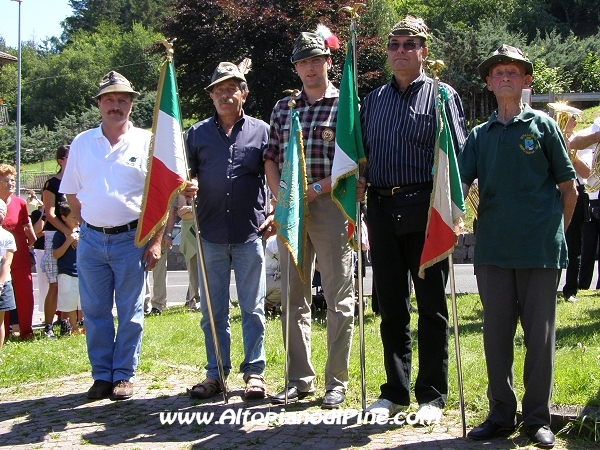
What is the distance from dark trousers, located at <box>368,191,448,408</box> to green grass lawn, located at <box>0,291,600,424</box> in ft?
1.21

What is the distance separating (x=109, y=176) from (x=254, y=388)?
2.01 meters

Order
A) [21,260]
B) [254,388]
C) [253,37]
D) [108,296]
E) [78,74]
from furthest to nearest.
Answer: [78,74]
[253,37]
[21,260]
[108,296]
[254,388]

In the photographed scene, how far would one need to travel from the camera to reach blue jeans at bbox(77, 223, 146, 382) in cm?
637

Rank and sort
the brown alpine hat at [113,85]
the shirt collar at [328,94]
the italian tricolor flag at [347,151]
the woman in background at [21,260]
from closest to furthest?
the italian tricolor flag at [347,151]
the shirt collar at [328,94]
the brown alpine hat at [113,85]
the woman in background at [21,260]

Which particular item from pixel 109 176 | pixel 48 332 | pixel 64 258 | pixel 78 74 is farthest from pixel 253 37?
pixel 78 74

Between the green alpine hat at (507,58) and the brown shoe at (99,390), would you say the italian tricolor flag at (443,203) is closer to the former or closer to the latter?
the green alpine hat at (507,58)

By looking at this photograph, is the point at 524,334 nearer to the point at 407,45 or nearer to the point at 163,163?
the point at 407,45

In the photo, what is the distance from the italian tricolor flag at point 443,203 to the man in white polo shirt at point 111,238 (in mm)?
2419

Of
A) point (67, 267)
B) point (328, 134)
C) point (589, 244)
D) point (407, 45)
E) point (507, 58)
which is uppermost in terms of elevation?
point (407, 45)

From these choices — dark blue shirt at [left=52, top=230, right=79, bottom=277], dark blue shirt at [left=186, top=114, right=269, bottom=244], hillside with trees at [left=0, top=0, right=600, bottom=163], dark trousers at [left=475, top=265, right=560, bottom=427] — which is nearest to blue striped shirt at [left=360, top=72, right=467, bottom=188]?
dark trousers at [left=475, top=265, right=560, bottom=427]

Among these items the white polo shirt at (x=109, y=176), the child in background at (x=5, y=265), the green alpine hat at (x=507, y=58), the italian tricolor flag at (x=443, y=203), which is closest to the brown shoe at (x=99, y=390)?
the white polo shirt at (x=109, y=176)

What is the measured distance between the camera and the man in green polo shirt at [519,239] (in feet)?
15.9

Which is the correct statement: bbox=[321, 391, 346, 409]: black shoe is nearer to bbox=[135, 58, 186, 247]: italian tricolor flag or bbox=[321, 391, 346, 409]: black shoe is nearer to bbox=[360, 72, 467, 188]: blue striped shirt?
bbox=[360, 72, 467, 188]: blue striped shirt

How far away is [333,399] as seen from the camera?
5742 millimetres
